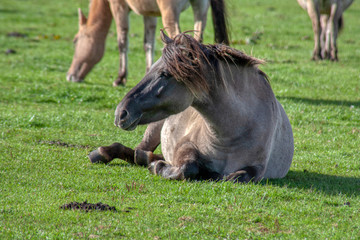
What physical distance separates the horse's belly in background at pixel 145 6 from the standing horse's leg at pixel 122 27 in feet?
2.14

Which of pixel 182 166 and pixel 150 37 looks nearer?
pixel 182 166

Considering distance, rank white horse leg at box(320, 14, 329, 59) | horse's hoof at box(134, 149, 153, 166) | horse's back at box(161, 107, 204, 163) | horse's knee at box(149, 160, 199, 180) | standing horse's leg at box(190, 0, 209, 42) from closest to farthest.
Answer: horse's knee at box(149, 160, 199, 180)
horse's back at box(161, 107, 204, 163)
horse's hoof at box(134, 149, 153, 166)
standing horse's leg at box(190, 0, 209, 42)
white horse leg at box(320, 14, 329, 59)

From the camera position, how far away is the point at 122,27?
1297 centimetres

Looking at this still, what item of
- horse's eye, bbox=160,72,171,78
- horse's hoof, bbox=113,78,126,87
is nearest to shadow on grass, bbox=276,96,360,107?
horse's hoof, bbox=113,78,126,87

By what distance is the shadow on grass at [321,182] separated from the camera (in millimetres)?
5438

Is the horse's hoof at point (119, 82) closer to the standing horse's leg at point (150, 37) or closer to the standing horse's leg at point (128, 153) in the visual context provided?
the standing horse's leg at point (150, 37)

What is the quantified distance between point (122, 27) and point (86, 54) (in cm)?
125

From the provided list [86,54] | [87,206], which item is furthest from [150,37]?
[87,206]

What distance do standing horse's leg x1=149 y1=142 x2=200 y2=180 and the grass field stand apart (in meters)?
0.11

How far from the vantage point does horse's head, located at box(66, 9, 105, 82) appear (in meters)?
13.5

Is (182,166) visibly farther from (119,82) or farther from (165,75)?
(119,82)

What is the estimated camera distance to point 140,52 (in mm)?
17531

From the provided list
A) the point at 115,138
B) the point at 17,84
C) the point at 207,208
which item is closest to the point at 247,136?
the point at 207,208

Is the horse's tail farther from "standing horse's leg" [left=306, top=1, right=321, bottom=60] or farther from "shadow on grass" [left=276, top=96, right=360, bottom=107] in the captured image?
"standing horse's leg" [left=306, top=1, right=321, bottom=60]
